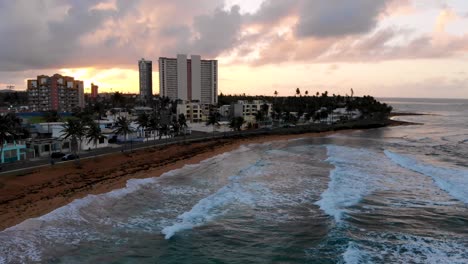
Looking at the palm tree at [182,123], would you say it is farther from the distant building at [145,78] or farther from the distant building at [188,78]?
the distant building at [145,78]

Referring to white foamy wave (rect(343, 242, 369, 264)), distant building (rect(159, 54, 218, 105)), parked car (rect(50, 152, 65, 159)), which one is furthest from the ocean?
distant building (rect(159, 54, 218, 105))

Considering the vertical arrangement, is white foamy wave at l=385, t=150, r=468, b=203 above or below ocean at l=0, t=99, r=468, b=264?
above

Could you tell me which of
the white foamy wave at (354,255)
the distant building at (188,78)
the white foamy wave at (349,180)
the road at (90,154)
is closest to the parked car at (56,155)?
the road at (90,154)

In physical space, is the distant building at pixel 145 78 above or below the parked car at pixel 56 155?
above

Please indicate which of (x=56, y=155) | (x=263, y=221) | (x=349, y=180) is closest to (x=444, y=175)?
(x=349, y=180)

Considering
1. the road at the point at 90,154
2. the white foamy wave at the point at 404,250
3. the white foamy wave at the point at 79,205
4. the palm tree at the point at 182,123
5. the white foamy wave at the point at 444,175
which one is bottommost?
the white foamy wave at the point at 404,250

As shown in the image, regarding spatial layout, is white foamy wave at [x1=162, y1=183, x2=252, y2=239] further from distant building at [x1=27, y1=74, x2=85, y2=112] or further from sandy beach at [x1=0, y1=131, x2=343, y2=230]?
distant building at [x1=27, y1=74, x2=85, y2=112]
